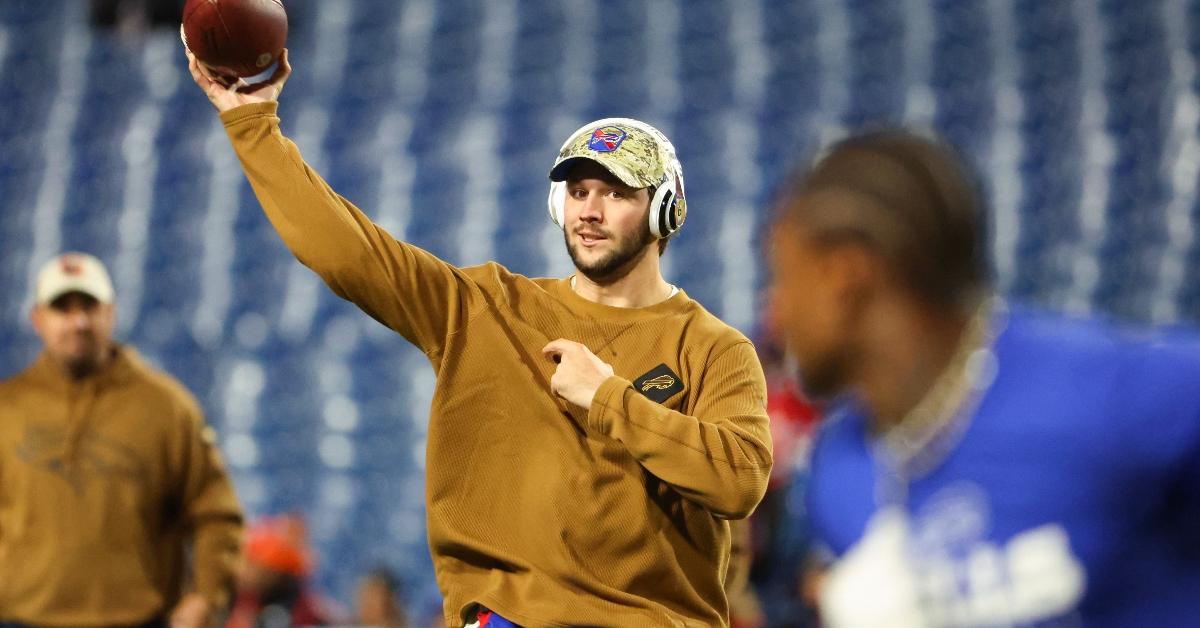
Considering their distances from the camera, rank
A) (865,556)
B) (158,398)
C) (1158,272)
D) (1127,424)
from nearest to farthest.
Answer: (1127,424) < (865,556) < (158,398) < (1158,272)

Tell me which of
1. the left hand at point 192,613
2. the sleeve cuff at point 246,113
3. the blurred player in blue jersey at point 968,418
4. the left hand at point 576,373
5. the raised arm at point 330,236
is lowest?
the blurred player in blue jersey at point 968,418

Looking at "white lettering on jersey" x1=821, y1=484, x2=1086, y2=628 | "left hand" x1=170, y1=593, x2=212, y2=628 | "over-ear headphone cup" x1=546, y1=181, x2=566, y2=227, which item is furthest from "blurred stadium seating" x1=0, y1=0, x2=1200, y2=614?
"white lettering on jersey" x1=821, y1=484, x2=1086, y2=628

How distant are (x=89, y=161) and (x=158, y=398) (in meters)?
4.87

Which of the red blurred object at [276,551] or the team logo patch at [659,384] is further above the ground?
the red blurred object at [276,551]

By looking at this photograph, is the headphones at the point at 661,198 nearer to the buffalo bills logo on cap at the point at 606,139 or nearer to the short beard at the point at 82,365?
the buffalo bills logo on cap at the point at 606,139

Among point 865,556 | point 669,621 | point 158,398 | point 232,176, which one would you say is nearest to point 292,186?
point 669,621

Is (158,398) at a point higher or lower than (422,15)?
lower

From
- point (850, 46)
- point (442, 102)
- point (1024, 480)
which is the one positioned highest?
point (850, 46)

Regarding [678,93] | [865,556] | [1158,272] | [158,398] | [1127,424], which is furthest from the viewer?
[678,93]

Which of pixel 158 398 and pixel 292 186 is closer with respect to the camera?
pixel 292 186

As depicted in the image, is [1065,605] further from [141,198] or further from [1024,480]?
[141,198]

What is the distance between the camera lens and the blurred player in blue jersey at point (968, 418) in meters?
1.66

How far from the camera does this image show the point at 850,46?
942 centimetres

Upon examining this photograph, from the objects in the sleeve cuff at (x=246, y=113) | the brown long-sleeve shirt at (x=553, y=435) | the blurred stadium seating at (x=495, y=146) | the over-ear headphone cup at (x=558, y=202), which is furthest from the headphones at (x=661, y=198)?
the blurred stadium seating at (x=495, y=146)
